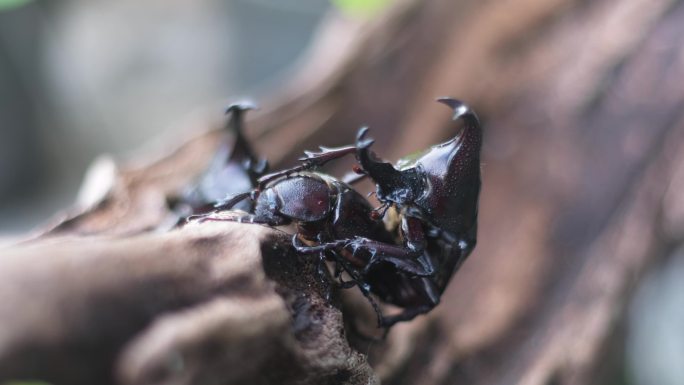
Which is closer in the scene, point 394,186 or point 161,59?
point 394,186

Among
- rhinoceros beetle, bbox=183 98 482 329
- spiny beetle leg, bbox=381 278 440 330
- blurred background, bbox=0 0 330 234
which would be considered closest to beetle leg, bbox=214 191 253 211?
rhinoceros beetle, bbox=183 98 482 329

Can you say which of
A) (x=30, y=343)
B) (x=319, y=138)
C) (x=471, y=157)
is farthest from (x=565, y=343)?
(x=30, y=343)

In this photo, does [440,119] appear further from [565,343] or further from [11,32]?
[11,32]

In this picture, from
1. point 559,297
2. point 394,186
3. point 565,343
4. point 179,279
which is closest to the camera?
point 179,279

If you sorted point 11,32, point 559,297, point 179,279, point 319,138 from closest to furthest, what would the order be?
1. point 179,279
2. point 559,297
3. point 319,138
4. point 11,32

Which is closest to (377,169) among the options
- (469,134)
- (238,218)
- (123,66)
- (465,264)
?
(469,134)

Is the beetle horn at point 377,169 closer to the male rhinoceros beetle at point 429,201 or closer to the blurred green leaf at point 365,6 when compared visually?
the male rhinoceros beetle at point 429,201
